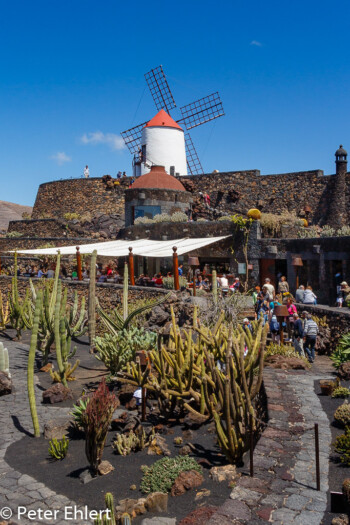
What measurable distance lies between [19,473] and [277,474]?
11.1 ft

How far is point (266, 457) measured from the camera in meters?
5.59

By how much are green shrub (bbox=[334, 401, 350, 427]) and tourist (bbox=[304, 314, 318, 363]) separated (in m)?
3.79

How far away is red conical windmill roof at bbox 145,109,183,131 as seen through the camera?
3200cm

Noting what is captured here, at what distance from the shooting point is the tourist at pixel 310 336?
10.2 metres

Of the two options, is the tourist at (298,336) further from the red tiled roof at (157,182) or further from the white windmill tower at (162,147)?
the white windmill tower at (162,147)

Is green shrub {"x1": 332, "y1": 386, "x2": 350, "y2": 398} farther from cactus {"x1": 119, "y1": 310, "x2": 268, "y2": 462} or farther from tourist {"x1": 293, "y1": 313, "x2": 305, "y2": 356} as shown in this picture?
tourist {"x1": 293, "y1": 313, "x2": 305, "y2": 356}

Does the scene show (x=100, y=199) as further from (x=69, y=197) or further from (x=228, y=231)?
(x=228, y=231)

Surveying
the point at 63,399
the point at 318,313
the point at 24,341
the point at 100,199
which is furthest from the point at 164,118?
the point at 63,399

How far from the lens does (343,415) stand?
6.33m

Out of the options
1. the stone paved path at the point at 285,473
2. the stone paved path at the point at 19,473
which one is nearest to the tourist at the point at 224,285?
the stone paved path at the point at 19,473

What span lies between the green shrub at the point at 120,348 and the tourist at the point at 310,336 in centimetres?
320

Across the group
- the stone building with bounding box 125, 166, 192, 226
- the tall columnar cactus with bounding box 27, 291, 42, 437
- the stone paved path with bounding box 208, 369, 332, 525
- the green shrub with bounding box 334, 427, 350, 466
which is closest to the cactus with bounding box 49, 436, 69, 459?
the tall columnar cactus with bounding box 27, 291, 42, 437

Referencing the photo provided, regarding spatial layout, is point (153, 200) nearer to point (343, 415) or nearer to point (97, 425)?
point (97, 425)

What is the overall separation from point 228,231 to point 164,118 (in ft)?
53.0
